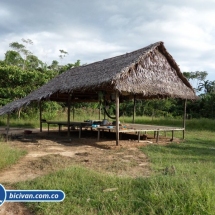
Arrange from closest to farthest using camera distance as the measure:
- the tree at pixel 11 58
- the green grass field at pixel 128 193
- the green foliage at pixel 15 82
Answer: the green grass field at pixel 128 193 → the green foliage at pixel 15 82 → the tree at pixel 11 58

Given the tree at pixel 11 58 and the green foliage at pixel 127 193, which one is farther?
the tree at pixel 11 58

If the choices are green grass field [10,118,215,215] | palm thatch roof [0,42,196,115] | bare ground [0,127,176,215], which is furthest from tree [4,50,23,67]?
green grass field [10,118,215,215]

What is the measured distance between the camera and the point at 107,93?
10.4 meters

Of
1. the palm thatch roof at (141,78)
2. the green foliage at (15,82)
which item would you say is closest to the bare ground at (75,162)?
the palm thatch roof at (141,78)

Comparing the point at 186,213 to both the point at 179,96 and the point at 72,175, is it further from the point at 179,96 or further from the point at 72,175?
the point at 179,96

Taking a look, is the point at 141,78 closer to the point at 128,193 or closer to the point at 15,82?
the point at 128,193

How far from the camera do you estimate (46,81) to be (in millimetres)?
17094

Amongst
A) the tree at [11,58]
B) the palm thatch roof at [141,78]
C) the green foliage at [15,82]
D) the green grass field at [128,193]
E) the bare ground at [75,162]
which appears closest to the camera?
the green grass field at [128,193]

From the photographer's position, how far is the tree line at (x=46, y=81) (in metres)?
16.0

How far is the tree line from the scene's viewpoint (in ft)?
52.3

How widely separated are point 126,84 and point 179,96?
2714 mm

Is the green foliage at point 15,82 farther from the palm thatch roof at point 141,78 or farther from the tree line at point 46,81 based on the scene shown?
the palm thatch roof at point 141,78

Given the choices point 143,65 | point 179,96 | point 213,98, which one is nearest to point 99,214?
point 143,65

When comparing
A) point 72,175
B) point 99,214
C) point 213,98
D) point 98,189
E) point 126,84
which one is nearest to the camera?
point 99,214
